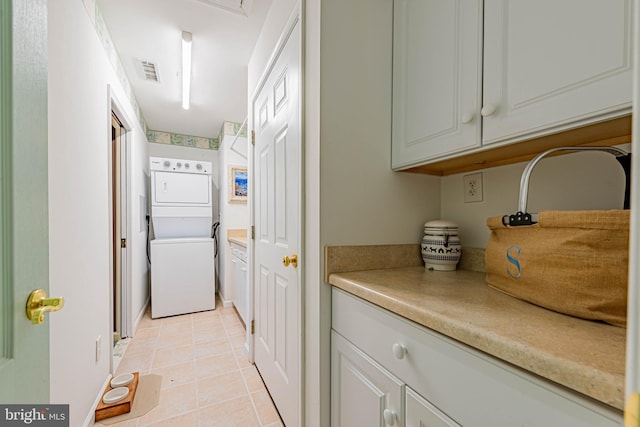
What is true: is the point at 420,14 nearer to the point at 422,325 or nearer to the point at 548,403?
the point at 422,325

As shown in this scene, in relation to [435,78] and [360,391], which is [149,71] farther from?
[360,391]

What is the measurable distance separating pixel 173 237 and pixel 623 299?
3764 mm

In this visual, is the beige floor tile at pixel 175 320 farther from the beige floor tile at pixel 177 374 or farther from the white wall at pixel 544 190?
the white wall at pixel 544 190

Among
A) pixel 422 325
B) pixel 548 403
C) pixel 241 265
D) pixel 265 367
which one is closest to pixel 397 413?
pixel 422 325

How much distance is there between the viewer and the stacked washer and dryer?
300 centimetres

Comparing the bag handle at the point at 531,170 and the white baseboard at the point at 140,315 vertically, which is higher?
the bag handle at the point at 531,170

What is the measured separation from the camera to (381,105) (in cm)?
112

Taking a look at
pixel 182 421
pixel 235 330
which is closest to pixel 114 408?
pixel 182 421

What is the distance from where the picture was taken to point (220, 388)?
1.72 metres

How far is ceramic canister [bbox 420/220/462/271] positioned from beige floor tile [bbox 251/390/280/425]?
124 cm

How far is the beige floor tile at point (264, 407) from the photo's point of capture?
1.45m

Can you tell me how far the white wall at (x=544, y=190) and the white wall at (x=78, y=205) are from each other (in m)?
1.76

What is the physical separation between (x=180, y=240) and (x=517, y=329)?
11.0ft

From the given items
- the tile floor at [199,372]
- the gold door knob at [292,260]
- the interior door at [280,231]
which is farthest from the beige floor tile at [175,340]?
the gold door knob at [292,260]
